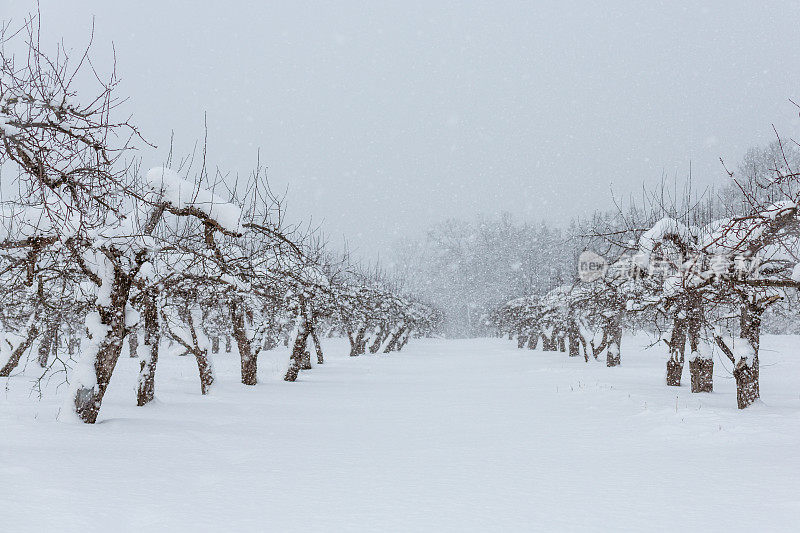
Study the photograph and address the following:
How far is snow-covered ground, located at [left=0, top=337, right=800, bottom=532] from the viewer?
491cm

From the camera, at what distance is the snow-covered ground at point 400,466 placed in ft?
16.1

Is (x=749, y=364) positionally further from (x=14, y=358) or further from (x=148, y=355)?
(x=14, y=358)

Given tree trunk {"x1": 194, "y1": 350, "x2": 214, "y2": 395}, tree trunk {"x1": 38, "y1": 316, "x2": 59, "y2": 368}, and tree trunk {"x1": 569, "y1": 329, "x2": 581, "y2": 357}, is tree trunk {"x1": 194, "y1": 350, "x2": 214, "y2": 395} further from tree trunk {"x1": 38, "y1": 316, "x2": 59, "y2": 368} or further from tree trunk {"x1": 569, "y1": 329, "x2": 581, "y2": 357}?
tree trunk {"x1": 569, "y1": 329, "x2": 581, "y2": 357}

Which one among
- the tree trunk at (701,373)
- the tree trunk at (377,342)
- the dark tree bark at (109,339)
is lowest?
the tree trunk at (377,342)

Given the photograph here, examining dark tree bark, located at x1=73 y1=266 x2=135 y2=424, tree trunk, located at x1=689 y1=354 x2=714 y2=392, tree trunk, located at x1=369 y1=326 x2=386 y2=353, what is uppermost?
dark tree bark, located at x1=73 y1=266 x2=135 y2=424

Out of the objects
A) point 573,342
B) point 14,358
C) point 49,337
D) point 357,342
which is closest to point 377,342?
point 357,342

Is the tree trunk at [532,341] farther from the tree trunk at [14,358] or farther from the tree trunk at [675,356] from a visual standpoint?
the tree trunk at [14,358]

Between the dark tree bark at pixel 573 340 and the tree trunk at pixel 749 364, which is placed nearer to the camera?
the tree trunk at pixel 749 364

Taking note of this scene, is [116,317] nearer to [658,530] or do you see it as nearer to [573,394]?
[658,530]

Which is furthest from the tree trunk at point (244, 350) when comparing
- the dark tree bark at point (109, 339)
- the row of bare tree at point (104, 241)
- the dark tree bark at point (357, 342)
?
the dark tree bark at point (357, 342)

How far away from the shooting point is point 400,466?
702cm

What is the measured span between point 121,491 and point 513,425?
685cm

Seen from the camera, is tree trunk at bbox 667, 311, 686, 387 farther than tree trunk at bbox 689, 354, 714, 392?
Yes

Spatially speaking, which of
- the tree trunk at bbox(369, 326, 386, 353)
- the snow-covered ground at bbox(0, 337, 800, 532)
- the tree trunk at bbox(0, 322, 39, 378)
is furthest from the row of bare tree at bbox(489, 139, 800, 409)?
the tree trunk at bbox(369, 326, 386, 353)
